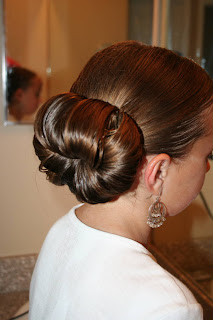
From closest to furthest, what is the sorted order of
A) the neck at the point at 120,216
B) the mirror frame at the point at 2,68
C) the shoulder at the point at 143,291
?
1. the shoulder at the point at 143,291
2. the neck at the point at 120,216
3. the mirror frame at the point at 2,68

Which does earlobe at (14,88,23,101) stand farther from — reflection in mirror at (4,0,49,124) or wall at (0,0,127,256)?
wall at (0,0,127,256)

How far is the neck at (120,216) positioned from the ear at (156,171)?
4 cm

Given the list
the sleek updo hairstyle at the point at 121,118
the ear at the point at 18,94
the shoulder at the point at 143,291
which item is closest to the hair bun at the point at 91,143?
the sleek updo hairstyle at the point at 121,118

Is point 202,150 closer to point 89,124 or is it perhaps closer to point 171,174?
point 171,174

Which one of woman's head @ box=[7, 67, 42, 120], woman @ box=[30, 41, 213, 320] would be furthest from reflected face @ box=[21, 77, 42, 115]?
woman @ box=[30, 41, 213, 320]

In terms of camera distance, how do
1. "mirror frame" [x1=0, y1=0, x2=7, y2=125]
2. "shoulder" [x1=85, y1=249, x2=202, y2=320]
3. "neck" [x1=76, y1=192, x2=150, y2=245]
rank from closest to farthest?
"shoulder" [x1=85, y1=249, x2=202, y2=320], "neck" [x1=76, y1=192, x2=150, y2=245], "mirror frame" [x1=0, y1=0, x2=7, y2=125]

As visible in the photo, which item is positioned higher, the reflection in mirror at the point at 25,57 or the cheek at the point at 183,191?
the reflection in mirror at the point at 25,57

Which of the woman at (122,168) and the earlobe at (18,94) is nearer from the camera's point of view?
the woman at (122,168)

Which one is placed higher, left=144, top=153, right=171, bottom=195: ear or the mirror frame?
the mirror frame

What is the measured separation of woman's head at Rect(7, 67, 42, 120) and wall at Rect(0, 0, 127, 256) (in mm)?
59

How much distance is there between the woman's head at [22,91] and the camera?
3.47ft

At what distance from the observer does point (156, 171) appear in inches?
20.4

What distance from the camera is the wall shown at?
1108mm

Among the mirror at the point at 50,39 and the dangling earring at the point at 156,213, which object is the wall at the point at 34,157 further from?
the dangling earring at the point at 156,213
